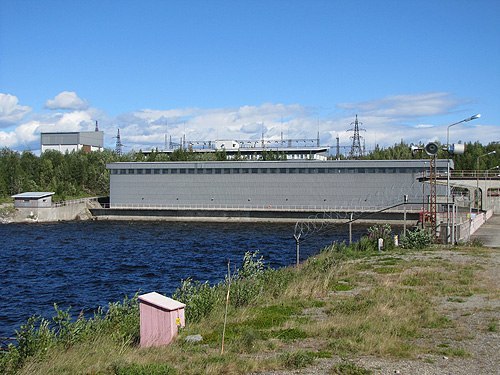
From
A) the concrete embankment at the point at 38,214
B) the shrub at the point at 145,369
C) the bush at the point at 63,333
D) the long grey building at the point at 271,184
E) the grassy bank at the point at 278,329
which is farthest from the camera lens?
the long grey building at the point at 271,184

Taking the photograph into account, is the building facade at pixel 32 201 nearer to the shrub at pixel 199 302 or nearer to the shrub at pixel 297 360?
the shrub at pixel 199 302

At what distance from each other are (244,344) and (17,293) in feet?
68.8

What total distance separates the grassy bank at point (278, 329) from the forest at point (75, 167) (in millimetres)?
79959

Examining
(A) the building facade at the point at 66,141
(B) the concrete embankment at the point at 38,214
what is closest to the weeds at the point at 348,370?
(B) the concrete embankment at the point at 38,214

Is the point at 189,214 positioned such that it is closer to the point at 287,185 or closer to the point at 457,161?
the point at 287,185

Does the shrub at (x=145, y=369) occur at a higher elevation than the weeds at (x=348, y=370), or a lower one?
higher

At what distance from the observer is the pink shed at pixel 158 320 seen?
44.5ft

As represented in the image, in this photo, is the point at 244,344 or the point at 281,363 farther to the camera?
the point at 244,344

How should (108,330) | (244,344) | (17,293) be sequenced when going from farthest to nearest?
(17,293) < (108,330) < (244,344)

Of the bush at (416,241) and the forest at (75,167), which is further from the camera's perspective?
the forest at (75,167)

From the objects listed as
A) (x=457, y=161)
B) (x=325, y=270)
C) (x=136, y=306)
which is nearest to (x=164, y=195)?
(x=457, y=161)

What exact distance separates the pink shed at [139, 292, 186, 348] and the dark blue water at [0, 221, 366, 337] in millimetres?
9894

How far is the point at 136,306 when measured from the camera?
1716cm

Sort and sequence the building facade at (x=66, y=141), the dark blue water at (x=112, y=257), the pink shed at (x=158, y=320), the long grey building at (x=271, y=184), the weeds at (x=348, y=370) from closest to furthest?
the weeds at (x=348, y=370)
the pink shed at (x=158, y=320)
the dark blue water at (x=112, y=257)
the long grey building at (x=271, y=184)
the building facade at (x=66, y=141)
